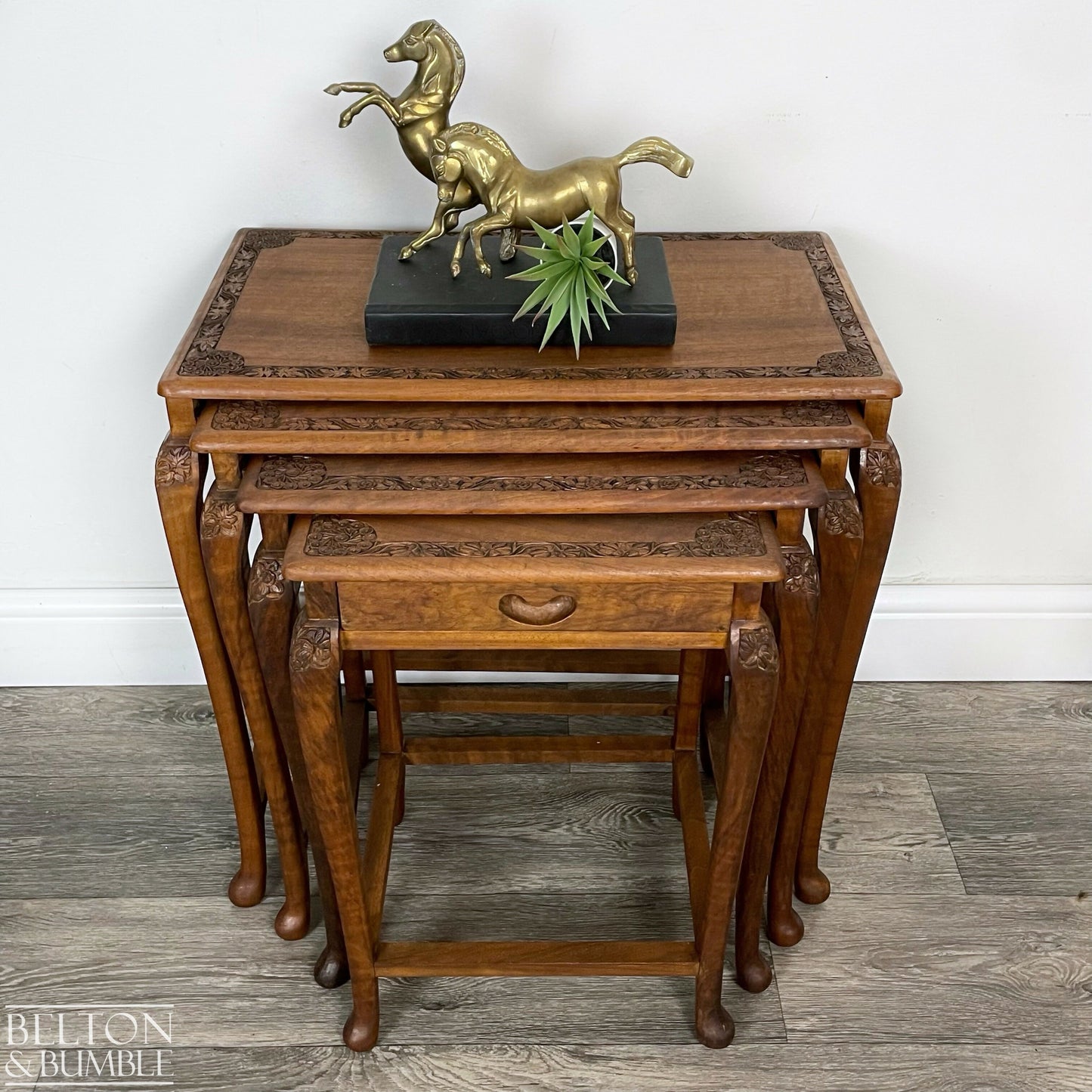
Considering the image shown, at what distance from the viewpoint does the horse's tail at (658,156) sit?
4.35 ft

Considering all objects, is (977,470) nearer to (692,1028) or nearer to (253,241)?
(692,1028)

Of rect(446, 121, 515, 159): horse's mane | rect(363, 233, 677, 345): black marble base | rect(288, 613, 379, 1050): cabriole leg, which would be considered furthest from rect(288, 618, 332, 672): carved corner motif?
rect(446, 121, 515, 159): horse's mane

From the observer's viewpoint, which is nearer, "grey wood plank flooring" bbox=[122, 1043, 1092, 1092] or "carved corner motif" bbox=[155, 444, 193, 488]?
"carved corner motif" bbox=[155, 444, 193, 488]

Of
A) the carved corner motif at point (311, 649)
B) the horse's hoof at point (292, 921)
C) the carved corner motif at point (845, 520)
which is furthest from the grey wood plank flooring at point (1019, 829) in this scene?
the carved corner motif at point (311, 649)

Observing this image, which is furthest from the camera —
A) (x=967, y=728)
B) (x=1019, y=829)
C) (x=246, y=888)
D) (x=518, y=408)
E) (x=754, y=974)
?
(x=967, y=728)

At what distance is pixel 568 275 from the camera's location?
125 centimetres

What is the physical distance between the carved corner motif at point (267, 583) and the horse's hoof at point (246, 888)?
55 cm

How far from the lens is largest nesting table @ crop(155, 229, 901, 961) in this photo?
1.25 metres

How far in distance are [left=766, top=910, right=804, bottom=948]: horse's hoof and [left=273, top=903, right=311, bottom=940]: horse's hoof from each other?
0.62 meters

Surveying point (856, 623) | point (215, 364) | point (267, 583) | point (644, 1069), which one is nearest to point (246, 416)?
point (215, 364)

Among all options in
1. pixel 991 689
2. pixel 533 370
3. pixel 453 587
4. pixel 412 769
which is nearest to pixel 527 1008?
pixel 412 769

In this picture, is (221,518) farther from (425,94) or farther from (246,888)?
(246,888)

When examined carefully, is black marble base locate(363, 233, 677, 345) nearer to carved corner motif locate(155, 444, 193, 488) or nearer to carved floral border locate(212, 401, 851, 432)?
carved floral border locate(212, 401, 851, 432)

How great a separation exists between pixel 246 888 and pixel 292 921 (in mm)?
88
